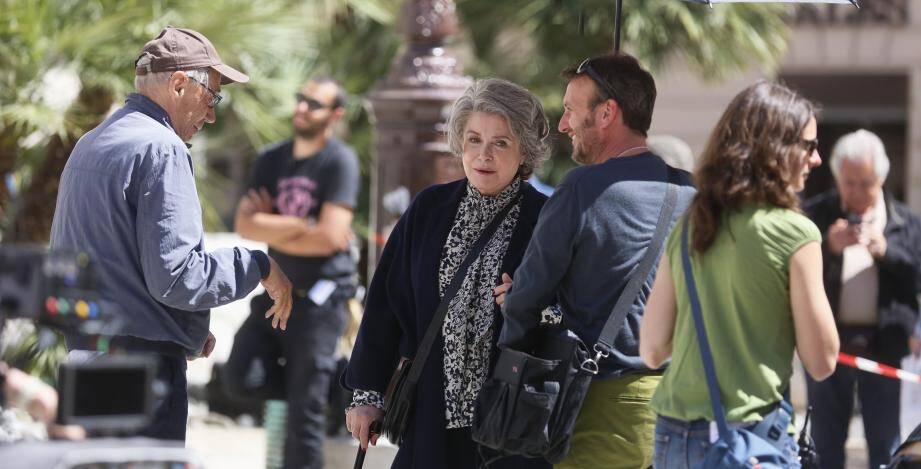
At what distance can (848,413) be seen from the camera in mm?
6570

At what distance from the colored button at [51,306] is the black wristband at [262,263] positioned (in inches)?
49.7

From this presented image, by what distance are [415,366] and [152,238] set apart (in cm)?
81

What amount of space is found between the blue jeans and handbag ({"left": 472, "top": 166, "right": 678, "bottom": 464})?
1.15 ft

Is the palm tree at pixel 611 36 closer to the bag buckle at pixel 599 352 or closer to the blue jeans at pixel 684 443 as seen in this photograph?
the bag buckle at pixel 599 352

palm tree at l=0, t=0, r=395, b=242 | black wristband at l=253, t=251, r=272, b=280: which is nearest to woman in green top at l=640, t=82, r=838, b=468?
black wristband at l=253, t=251, r=272, b=280

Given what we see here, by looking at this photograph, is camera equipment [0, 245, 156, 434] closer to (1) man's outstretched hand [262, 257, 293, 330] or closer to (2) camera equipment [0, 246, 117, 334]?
(2) camera equipment [0, 246, 117, 334]

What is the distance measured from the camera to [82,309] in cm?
283

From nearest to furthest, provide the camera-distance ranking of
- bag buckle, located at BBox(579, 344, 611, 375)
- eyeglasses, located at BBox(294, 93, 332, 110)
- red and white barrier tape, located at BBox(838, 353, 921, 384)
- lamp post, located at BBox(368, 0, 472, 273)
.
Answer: bag buckle, located at BBox(579, 344, 611, 375), red and white barrier tape, located at BBox(838, 353, 921, 384), eyeglasses, located at BBox(294, 93, 332, 110), lamp post, located at BBox(368, 0, 472, 273)

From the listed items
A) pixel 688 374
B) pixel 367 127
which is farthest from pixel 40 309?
pixel 367 127

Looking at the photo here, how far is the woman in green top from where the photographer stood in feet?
10.5

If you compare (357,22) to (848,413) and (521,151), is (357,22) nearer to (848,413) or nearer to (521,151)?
(848,413)

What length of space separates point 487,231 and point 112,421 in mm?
1560

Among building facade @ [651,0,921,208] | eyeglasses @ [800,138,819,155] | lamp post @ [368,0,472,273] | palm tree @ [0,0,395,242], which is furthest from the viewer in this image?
building facade @ [651,0,921,208]

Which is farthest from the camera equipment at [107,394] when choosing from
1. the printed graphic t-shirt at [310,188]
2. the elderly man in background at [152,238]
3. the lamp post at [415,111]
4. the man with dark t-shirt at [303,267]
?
the lamp post at [415,111]
